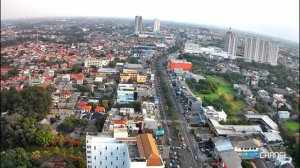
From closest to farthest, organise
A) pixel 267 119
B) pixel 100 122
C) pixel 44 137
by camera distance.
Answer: pixel 44 137 → pixel 100 122 → pixel 267 119

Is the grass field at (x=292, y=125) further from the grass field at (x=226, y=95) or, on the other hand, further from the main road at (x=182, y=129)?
the main road at (x=182, y=129)

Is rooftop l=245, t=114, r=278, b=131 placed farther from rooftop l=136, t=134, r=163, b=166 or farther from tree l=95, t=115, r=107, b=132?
A: rooftop l=136, t=134, r=163, b=166

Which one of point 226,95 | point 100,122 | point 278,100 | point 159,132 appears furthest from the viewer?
point 226,95

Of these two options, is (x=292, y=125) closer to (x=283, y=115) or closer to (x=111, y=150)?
(x=283, y=115)

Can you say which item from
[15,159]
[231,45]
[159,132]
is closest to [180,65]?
[231,45]

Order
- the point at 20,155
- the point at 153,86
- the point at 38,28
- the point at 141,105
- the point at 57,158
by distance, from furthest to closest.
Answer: the point at 38,28, the point at 153,86, the point at 141,105, the point at 57,158, the point at 20,155

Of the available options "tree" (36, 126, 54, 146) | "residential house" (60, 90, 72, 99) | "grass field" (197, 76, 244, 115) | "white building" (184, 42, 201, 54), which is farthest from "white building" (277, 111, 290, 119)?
"white building" (184, 42, 201, 54)

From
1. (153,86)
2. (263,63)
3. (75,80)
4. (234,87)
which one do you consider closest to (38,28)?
(75,80)

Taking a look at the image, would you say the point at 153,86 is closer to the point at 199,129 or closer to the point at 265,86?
the point at 199,129
